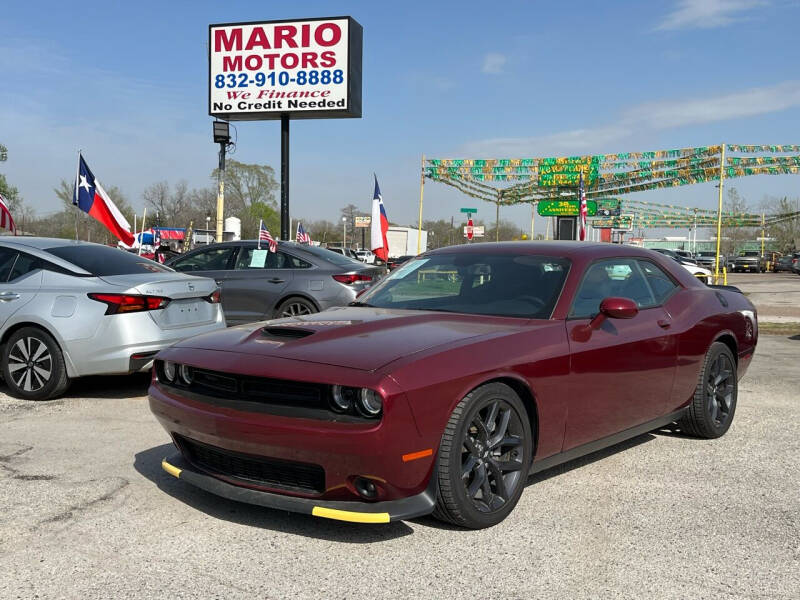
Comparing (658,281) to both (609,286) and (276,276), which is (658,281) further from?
(276,276)

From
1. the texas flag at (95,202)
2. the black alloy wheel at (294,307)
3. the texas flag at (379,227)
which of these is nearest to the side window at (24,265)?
the black alloy wheel at (294,307)

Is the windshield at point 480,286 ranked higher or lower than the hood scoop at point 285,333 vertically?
higher

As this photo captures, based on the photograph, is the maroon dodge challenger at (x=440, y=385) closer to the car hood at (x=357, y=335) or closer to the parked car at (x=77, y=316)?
the car hood at (x=357, y=335)

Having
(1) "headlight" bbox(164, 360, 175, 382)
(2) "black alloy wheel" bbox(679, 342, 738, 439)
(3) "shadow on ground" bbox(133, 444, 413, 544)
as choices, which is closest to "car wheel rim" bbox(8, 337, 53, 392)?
(3) "shadow on ground" bbox(133, 444, 413, 544)

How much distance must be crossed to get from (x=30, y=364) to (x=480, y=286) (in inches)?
164

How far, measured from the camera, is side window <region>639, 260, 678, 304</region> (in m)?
5.12

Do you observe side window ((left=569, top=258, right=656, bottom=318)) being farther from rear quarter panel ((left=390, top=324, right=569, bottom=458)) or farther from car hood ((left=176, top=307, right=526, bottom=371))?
car hood ((left=176, top=307, right=526, bottom=371))

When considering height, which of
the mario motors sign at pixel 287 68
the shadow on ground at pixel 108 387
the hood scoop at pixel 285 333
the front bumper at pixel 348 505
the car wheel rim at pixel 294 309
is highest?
the mario motors sign at pixel 287 68

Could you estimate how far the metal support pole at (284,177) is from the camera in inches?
731

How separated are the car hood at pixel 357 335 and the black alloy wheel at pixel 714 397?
1.90m

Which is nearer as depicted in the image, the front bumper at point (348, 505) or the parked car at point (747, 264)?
the front bumper at point (348, 505)

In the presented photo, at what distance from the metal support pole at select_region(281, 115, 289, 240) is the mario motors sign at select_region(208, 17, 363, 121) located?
341mm

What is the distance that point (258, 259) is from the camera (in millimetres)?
10484

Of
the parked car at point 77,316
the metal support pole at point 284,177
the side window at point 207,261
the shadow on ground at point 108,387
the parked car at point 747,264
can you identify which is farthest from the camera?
the parked car at point 747,264
